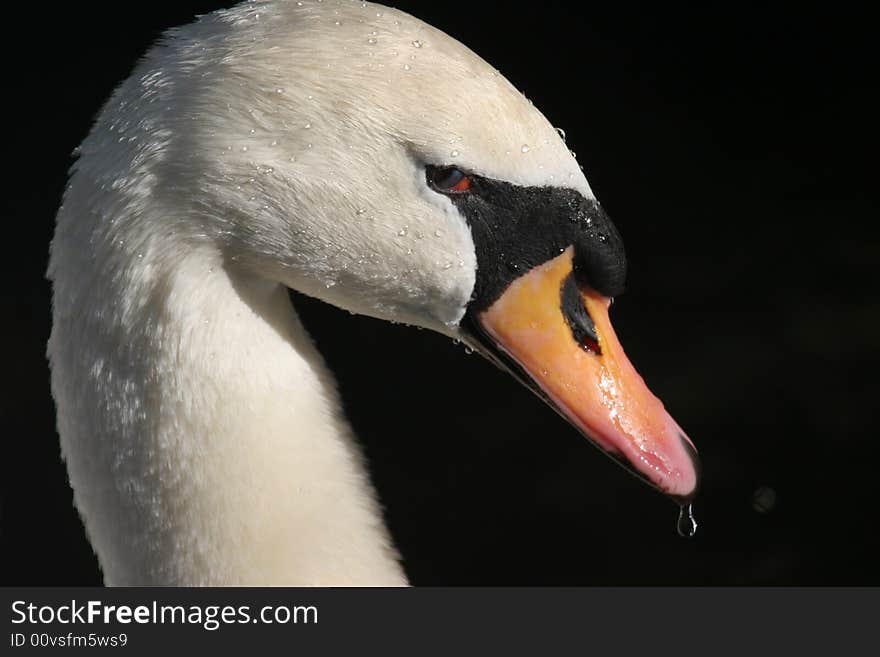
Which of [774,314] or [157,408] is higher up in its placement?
[157,408]

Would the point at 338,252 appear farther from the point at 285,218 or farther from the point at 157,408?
the point at 157,408

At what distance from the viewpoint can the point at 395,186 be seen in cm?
170

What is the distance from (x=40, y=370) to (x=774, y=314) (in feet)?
8.82

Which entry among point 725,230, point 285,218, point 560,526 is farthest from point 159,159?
point 725,230

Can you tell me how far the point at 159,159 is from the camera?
1.66m

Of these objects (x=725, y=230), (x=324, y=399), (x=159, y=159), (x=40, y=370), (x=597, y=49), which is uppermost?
(x=159, y=159)

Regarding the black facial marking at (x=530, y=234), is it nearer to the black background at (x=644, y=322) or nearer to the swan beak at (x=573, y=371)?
the swan beak at (x=573, y=371)

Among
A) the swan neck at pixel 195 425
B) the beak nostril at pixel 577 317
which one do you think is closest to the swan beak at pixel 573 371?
the beak nostril at pixel 577 317

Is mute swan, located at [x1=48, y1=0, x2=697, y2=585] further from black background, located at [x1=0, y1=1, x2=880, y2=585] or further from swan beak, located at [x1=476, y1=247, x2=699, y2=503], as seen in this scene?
black background, located at [x1=0, y1=1, x2=880, y2=585]

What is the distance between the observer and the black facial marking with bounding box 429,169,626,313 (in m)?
1.75

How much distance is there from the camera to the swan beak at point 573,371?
182 centimetres

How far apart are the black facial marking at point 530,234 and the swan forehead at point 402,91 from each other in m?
0.03

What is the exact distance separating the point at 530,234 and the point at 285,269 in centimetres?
35

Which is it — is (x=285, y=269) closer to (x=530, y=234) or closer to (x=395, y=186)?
(x=395, y=186)
